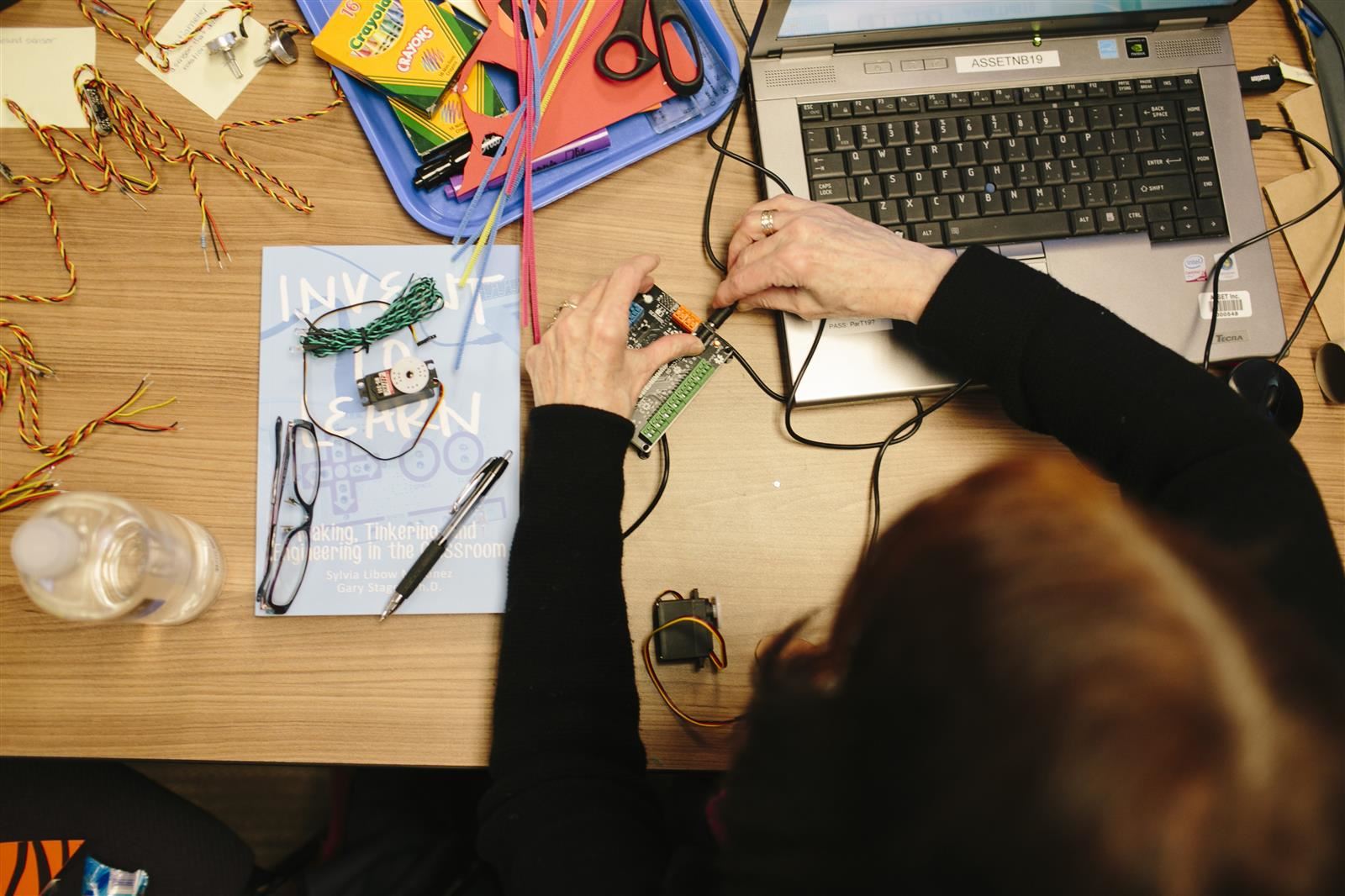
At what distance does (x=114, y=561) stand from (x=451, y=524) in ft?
0.85

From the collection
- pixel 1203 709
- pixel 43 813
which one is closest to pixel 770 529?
pixel 1203 709

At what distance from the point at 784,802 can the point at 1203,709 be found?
20 cm

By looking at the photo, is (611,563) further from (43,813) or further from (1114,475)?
(43,813)

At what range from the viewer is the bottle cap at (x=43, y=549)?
577 millimetres

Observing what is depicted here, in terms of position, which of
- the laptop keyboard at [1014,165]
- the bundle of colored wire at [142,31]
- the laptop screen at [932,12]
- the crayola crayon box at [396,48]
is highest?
the bundle of colored wire at [142,31]

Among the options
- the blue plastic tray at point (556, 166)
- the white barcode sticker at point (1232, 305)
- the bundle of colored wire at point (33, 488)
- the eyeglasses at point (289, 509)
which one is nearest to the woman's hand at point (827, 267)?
the blue plastic tray at point (556, 166)

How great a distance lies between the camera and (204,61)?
77cm

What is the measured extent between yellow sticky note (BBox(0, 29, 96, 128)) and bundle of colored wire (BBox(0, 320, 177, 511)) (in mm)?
201

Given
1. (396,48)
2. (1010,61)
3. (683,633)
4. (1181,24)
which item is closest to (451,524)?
(683,633)

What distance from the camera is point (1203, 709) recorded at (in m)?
0.37

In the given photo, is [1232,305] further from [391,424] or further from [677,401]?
[391,424]

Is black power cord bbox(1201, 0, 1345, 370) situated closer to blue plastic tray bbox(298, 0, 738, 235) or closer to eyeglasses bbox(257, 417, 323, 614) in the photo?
blue plastic tray bbox(298, 0, 738, 235)

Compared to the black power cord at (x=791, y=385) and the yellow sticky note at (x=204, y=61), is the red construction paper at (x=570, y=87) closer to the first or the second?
the black power cord at (x=791, y=385)

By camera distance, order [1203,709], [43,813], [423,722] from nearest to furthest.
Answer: [1203,709], [423,722], [43,813]
